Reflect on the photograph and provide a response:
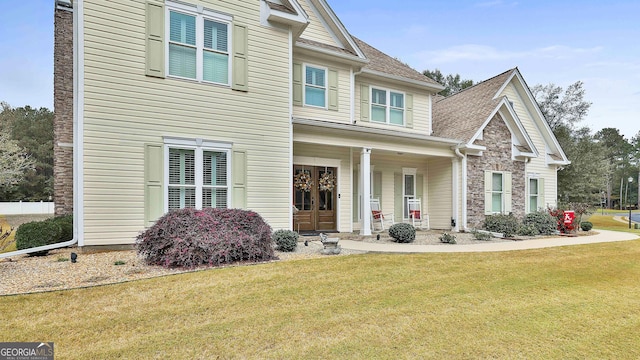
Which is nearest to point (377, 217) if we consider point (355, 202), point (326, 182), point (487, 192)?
point (355, 202)

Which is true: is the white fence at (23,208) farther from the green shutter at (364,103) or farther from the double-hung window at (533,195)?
the double-hung window at (533,195)

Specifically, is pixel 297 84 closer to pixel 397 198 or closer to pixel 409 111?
pixel 409 111

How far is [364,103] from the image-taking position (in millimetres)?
12664

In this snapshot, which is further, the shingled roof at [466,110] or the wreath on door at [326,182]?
the shingled roof at [466,110]

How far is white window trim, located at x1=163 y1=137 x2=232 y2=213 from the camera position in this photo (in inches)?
311

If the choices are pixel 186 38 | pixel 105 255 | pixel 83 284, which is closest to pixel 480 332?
pixel 83 284

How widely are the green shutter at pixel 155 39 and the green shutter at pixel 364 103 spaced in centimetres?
706

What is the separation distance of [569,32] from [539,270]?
50.4 ft

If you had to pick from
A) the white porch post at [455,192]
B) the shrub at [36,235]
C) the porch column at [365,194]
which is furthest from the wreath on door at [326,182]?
the shrub at [36,235]

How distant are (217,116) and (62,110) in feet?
19.7

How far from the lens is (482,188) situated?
13.6 m

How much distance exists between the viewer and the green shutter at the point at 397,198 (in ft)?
45.5

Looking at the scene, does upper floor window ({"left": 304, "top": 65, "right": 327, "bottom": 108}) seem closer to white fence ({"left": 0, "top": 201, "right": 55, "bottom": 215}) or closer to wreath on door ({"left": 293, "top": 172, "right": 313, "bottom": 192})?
wreath on door ({"left": 293, "top": 172, "right": 313, "bottom": 192})

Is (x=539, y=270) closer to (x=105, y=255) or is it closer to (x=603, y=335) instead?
(x=603, y=335)
